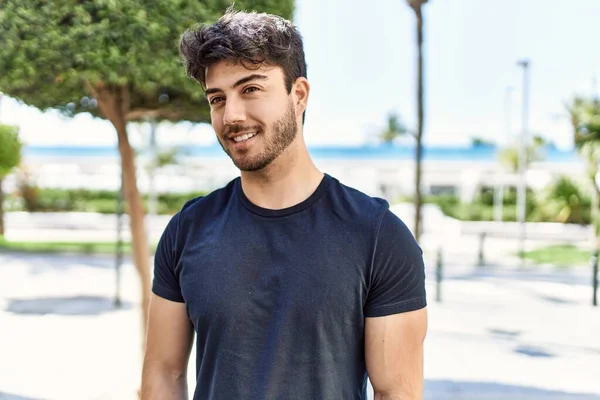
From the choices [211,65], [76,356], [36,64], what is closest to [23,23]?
[36,64]

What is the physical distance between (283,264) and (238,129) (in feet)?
1.04

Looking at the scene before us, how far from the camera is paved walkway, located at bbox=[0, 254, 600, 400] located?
6418 millimetres

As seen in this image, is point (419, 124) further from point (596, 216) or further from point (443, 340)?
point (596, 216)

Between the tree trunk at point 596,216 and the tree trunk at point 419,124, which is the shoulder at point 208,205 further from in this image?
the tree trunk at point 596,216

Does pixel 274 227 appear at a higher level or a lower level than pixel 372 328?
higher

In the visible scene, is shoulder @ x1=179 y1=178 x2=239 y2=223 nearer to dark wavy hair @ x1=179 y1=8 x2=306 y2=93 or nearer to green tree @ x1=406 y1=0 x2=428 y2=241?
dark wavy hair @ x1=179 y1=8 x2=306 y2=93

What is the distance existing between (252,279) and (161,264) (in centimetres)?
28

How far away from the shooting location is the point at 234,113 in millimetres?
1502

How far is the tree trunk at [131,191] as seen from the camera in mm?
5008

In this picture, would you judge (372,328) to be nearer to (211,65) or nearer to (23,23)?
(211,65)

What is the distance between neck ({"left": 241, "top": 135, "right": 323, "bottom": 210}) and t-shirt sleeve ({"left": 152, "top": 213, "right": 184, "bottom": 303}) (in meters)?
0.22

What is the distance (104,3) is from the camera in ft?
12.1

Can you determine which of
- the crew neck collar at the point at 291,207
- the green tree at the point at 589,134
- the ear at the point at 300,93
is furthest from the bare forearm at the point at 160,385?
the green tree at the point at 589,134

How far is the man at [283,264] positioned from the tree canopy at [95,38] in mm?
2353
